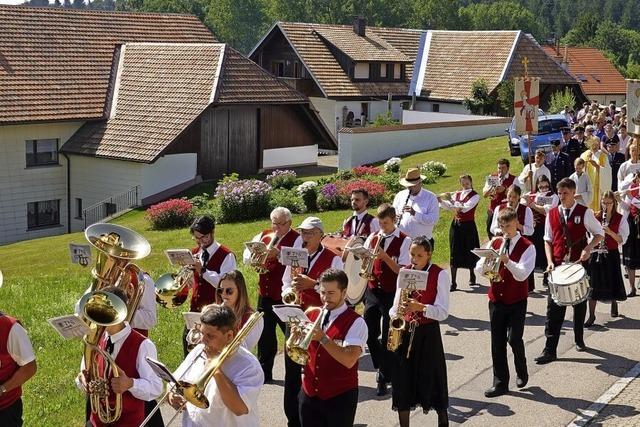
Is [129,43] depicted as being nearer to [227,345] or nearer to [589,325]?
[589,325]

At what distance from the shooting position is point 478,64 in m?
48.8

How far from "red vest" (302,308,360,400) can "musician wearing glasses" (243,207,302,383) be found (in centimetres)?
265

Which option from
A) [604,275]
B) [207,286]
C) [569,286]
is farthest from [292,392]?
[604,275]

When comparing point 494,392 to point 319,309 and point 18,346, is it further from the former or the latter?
point 18,346

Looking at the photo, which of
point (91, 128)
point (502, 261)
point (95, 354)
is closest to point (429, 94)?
point (91, 128)

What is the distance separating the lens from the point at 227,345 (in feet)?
20.5

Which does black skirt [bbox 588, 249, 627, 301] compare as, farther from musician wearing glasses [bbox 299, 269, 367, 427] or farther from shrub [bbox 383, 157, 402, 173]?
shrub [bbox 383, 157, 402, 173]

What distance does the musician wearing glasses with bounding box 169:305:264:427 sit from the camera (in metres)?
6.20

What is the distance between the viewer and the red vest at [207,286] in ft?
31.3

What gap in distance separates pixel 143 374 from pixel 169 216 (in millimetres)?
18374

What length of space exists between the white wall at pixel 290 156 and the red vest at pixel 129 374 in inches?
1175

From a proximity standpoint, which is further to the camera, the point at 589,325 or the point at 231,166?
the point at 231,166

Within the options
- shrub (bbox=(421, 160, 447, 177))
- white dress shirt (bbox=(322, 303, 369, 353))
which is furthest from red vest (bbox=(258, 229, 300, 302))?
shrub (bbox=(421, 160, 447, 177))

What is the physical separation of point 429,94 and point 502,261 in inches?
1594
